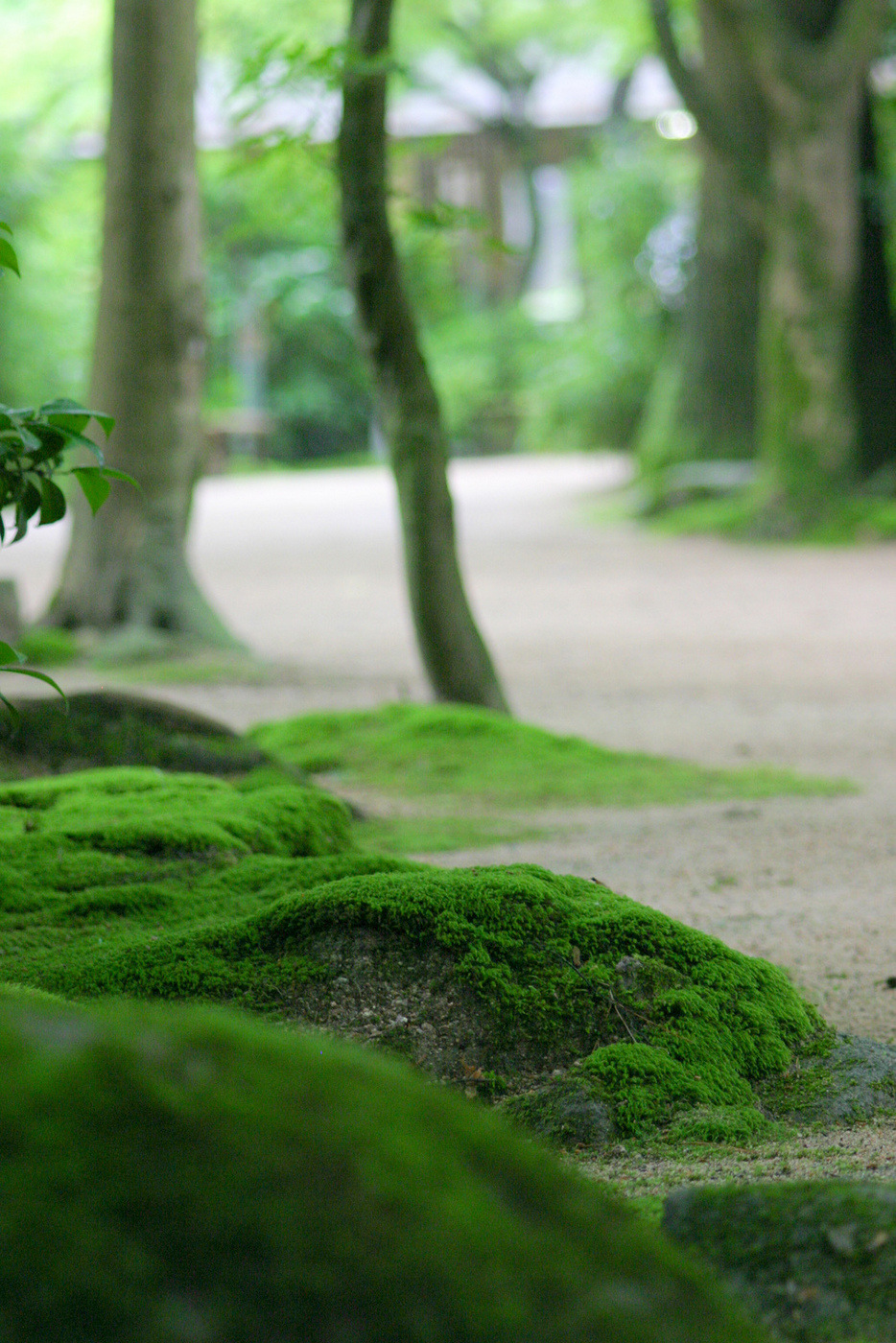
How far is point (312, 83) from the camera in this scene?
548 centimetres

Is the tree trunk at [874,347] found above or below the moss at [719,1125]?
above

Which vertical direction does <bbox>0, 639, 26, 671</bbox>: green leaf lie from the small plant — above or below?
below

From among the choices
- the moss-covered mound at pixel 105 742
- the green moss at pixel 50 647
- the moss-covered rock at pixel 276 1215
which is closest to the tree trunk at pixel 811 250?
the green moss at pixel 50 647

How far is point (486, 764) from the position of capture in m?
5.02

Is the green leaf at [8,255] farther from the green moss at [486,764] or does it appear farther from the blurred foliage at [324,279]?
the blurred foliage at [324,279]

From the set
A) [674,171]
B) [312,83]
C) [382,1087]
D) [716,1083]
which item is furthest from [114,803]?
[674,171]

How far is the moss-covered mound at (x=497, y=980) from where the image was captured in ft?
6.81

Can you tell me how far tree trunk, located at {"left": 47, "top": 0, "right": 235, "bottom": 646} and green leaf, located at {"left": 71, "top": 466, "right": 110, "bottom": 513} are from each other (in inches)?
228

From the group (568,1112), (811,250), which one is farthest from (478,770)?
(811,250)

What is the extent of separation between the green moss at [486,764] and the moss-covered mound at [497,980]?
231 cm

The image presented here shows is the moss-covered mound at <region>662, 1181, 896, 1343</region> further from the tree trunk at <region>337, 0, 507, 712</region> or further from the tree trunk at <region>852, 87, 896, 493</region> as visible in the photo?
the tree trunk at <region>852, 87, 896, 493</region>

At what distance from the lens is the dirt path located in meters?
3.43

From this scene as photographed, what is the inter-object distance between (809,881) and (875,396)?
11.3m

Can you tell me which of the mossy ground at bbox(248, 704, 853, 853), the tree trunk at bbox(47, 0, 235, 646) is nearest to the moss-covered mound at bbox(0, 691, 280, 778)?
the mossy ground at bbox(248, 704, 853, 853)
